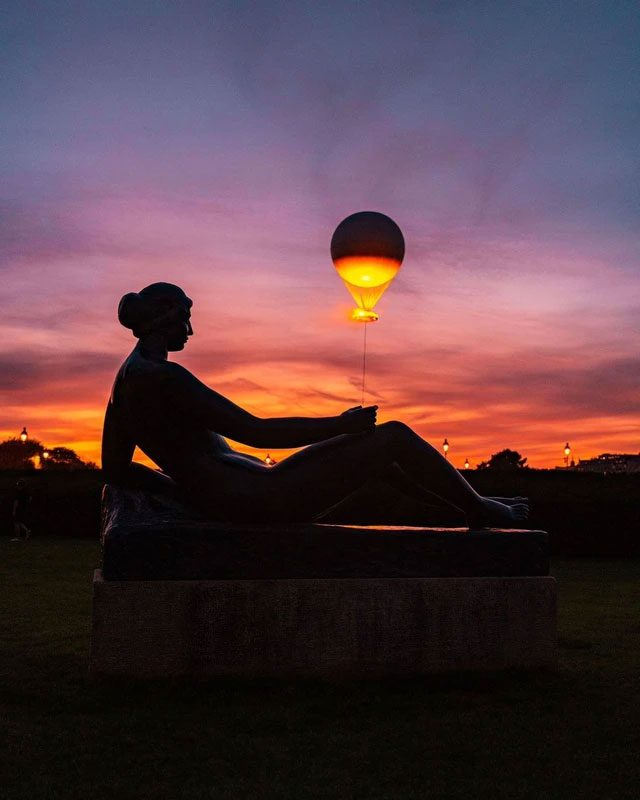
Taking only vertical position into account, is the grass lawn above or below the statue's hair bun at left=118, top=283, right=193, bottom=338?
below

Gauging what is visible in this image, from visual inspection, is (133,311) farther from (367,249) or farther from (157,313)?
(367,249)

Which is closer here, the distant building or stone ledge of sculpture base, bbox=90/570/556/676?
stone ledge of sculpture base, bbox=90/570/556/676

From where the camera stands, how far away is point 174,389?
4723mm

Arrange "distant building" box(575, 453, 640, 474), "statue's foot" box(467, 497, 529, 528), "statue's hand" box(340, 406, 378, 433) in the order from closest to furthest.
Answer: "statue's hand" box(340, 406, 378, 433) < "statue's foot" box(467, 497, 529, 528) < "distant building" box(575, 453, 640, 474)

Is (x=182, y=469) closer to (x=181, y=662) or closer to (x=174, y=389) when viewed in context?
(x=174, y=389)

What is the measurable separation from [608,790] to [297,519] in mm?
2273

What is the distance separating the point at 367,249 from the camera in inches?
434

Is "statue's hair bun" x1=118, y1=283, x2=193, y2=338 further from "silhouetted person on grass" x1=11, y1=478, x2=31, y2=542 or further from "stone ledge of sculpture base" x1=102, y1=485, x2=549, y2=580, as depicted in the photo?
"silhouetted person on grass" x1=11, y1=478, x2=31, y2=542

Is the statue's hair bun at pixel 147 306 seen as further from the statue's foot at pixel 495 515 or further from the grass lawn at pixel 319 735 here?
the statue's foot at pixel 495 515

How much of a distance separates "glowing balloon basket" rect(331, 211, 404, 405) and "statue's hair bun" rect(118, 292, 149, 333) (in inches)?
251

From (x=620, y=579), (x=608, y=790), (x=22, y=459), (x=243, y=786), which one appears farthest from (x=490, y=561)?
(x=22, y=459)

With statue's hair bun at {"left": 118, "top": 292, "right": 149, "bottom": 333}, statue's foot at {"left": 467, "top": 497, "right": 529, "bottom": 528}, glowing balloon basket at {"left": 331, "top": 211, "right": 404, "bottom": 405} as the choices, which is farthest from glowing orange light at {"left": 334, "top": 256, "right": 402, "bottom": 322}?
statue's hair bun at {"left": 118, "top": 292, "right": 149, "bottom": 333}

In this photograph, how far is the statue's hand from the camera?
4829 millimetres

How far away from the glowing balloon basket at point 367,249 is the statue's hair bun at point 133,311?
20.9 ft
